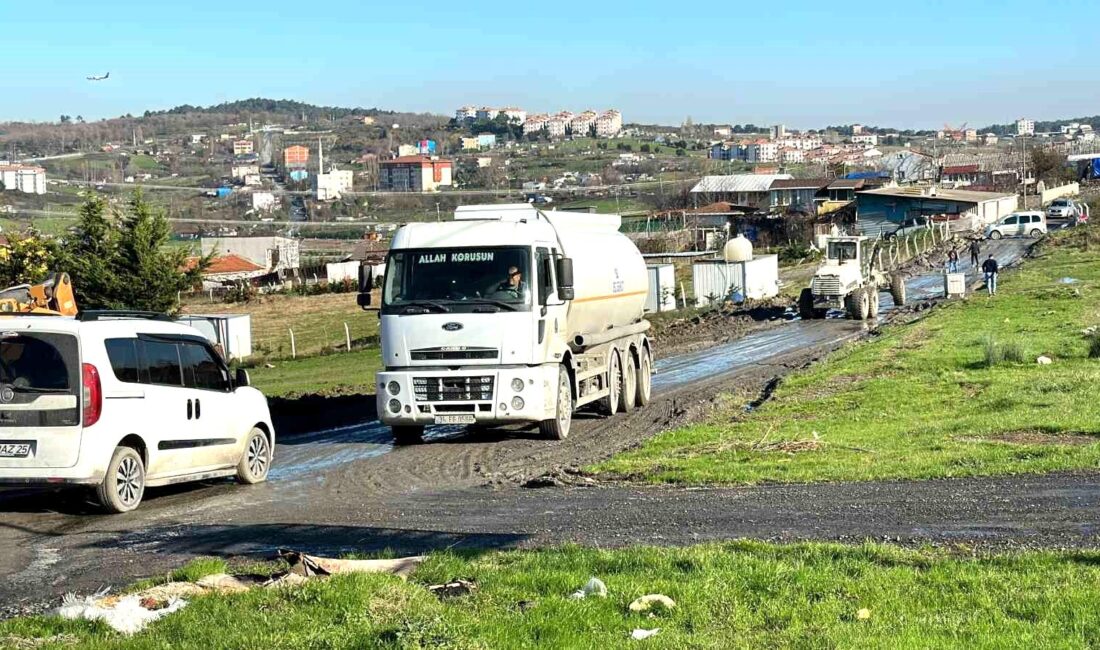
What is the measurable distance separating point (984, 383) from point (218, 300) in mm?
71453

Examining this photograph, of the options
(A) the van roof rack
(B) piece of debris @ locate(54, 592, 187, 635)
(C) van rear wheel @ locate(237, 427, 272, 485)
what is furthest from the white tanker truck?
(B) piece of debris @ locate(54, 592, 187, 635)

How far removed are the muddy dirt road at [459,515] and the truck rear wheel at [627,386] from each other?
5.59m

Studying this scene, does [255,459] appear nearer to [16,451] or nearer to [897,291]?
[16,451]

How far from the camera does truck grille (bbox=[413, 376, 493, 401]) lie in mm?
18875

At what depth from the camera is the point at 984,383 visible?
71.9 ft

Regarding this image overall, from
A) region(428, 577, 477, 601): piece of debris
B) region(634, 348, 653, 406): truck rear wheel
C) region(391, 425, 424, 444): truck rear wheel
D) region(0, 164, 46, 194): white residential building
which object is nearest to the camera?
region(428, 577, 477, 601): piece of debris

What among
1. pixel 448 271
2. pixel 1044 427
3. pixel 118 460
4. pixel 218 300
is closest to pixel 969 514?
pixel 1044 427

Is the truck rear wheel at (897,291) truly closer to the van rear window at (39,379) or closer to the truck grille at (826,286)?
the truck grille at (826,286)

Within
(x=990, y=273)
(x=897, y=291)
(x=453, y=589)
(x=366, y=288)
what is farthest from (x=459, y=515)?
(x=897, y=291)

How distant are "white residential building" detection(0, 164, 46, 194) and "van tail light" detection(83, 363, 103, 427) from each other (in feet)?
539

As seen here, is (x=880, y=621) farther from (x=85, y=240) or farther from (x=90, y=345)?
(x=85, y=240)

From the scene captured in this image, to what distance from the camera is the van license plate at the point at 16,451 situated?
12938 mm

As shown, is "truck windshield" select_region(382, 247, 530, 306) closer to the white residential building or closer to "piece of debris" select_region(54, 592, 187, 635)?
"piece of debris" select_region(54, 592, 187, 635)

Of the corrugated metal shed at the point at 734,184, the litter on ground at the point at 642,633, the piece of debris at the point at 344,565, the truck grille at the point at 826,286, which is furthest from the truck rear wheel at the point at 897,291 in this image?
the corrugated metal shed at the point at 734,184
